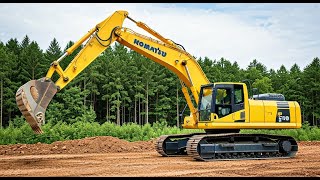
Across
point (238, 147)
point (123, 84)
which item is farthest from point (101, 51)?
point (123, 84)

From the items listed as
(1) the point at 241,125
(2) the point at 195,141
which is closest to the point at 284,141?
(1) the point at 241,125

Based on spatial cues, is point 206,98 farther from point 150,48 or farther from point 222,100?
point 150,48

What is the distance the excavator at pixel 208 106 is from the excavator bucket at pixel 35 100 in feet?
1.32

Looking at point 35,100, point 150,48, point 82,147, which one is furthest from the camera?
point 82,147

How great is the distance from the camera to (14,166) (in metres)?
12.2

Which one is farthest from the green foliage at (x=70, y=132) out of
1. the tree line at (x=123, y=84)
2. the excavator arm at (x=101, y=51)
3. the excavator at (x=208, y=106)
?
the tree line at (x=123, y=84)

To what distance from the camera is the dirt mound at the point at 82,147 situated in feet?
60.1

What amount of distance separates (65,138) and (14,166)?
36.5ft

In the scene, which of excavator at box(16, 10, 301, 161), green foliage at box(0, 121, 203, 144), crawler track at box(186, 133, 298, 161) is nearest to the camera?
crawler track at box(186, 133, 298, 161)

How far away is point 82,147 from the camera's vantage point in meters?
19.1

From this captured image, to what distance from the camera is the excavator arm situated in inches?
480

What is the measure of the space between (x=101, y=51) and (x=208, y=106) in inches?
155

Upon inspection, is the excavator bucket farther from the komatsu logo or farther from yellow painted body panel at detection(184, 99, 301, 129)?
yellow painted body panel at detection(184, 99, 301, 129)

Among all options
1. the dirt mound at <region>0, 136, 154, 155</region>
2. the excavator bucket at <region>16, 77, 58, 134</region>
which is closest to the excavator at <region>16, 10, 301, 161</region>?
the excavator bucket at <region>16, 77, 58, 134</region>
